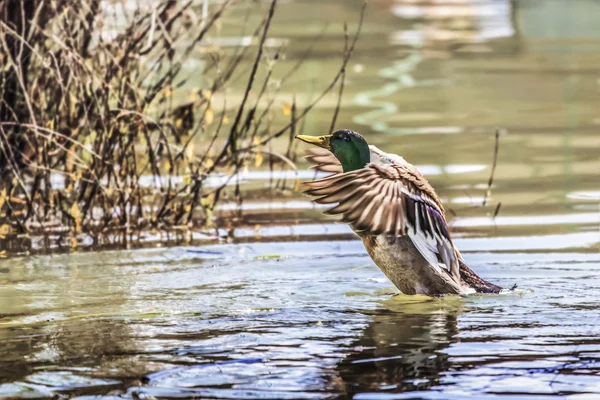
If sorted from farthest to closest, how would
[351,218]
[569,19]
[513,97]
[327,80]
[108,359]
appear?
[569,19], [327,80], [513,97], [351,218], [108,359]

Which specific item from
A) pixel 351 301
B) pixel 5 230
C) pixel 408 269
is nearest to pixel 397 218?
pixel 408 269

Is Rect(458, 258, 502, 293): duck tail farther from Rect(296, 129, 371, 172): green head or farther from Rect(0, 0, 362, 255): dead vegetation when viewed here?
Rect(0, 0, 362, 255): dead vegetation

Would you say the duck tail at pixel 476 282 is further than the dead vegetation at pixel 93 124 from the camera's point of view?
No

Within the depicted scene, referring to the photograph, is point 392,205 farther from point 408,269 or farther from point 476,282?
point 476,282

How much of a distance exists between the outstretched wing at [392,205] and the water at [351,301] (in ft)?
1.08

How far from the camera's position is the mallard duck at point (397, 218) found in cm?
643

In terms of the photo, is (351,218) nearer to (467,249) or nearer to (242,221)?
(467,249)

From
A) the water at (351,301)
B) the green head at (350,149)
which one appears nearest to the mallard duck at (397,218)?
the green head at (350,149)

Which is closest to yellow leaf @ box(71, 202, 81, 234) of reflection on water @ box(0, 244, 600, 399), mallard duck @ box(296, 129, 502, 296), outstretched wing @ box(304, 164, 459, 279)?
reflection on water @ box(0, 244, 600, 399)

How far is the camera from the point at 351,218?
6359 mm

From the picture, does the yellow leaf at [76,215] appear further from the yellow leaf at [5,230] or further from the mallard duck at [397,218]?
the mallard duck at [397,218]

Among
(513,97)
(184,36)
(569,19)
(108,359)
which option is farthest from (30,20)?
(569,19)

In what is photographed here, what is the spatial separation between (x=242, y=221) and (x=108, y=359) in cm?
342

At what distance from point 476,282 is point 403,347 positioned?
3.77 feet
